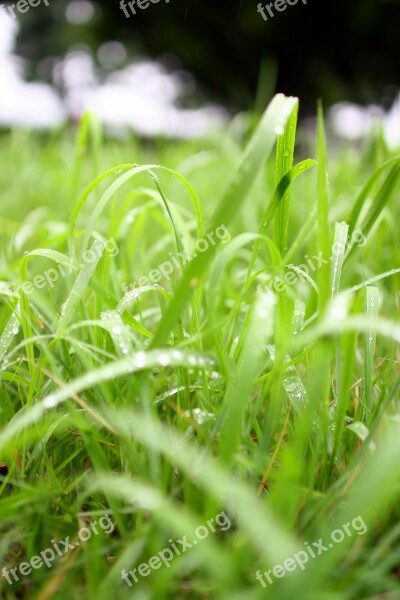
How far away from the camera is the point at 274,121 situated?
0.69m

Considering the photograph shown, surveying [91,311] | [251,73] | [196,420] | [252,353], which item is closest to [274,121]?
[252,353]

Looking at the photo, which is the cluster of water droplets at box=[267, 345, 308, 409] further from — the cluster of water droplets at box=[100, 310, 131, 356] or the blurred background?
the blurred background

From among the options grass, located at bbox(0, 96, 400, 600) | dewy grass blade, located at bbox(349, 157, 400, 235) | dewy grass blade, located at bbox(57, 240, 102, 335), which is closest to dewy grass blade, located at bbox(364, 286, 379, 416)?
grass, located at bbox(0, 96, 400, 600)

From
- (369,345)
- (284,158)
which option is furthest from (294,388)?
(284,158)

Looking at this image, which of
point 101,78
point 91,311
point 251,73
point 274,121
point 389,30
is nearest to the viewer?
point 274,121

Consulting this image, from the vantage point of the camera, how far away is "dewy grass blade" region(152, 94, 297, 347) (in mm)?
639

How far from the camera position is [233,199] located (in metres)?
0.64

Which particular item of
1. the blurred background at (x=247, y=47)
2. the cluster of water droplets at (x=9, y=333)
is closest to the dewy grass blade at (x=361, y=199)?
the cluster of water droplets at (x=9, y=333)

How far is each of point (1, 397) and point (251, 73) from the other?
1060 centimetres

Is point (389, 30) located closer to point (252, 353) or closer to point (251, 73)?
point (251, 73)

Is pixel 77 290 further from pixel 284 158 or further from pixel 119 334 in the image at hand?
pixel 284 158

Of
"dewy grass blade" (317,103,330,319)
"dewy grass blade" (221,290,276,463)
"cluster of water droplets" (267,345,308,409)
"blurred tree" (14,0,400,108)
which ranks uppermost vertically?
"blurred tree" (14,0,400,108)

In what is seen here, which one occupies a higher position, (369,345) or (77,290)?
(77,290)

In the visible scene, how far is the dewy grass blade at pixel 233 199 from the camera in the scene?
0.64 metres
